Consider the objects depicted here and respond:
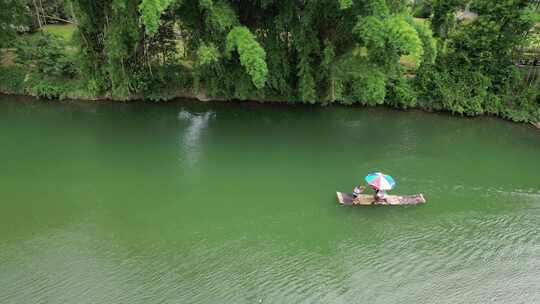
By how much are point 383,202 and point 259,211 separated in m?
2.79

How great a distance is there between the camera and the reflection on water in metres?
10.7

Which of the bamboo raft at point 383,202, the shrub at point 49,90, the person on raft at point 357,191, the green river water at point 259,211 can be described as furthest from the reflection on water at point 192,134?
the shrub at point 49,90

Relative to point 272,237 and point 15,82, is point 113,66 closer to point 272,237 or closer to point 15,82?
point 15,82

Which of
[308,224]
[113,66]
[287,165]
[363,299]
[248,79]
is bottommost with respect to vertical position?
[363,299]

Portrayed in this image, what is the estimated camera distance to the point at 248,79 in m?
13.5

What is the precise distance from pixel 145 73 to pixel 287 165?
6.83m

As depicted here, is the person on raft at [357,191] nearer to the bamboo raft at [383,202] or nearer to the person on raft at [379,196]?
the bamboo raft at [383,202]

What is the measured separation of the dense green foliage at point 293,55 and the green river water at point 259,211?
3.92 ft

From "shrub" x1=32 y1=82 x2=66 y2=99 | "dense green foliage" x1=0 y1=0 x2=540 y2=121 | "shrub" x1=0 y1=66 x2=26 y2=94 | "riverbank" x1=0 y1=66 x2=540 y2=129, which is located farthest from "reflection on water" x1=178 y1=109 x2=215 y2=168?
"shrub" x1=0 y1=66 x2=26 y2=94

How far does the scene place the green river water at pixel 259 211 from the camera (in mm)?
6984

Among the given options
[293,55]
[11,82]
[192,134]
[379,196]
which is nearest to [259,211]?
[379,196]

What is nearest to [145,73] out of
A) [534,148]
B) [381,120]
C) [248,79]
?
[248,79]

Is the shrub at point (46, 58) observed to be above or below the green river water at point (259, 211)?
above

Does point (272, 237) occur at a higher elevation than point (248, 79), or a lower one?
lower
